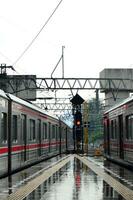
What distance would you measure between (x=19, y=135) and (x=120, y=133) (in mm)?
6831

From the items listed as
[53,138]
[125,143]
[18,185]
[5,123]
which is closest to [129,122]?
[125,143]

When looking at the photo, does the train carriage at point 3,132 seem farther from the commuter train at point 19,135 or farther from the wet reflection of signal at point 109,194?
the wet reflection of signal at point 109,194

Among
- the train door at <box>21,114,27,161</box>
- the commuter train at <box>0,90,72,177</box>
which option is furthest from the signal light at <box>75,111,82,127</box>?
the train door at <box>21,114,27,161</box>

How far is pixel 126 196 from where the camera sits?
13.6 m

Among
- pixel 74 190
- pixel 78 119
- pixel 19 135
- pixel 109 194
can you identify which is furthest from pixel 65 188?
pixel 78 119

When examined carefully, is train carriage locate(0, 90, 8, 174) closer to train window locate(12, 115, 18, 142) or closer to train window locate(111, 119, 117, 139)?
train window locate(12, 115, 18, 142)

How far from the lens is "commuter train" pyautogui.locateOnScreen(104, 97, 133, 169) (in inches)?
933

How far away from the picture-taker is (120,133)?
2764 centimetres

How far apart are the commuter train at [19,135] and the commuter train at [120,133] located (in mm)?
Result: 4198

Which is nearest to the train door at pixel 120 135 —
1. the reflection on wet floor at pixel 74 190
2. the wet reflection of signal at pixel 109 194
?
the reflection on wet floor at pixel 74 190

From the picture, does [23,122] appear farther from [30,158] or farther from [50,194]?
[50,194]

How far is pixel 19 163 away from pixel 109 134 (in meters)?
11.8

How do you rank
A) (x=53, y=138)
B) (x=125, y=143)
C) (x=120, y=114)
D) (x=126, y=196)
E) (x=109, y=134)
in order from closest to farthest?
(x=126, y=196) → (x=125, y=143) → (x=120, y=114) → (x=109, y=134) → (x=53, y=138)

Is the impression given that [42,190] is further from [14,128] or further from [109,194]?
[14,128]
